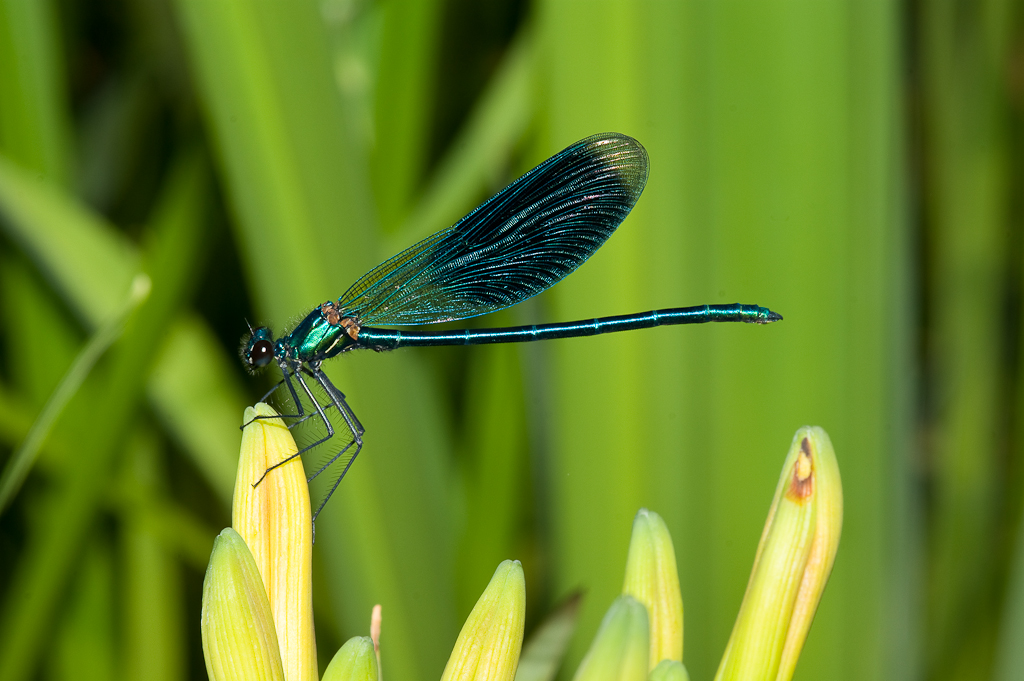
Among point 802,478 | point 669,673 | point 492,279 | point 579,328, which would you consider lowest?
point 669,673

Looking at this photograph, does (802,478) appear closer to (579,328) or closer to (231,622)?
(231,622)

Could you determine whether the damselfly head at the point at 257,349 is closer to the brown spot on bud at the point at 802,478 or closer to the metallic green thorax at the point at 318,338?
the metallic green thorax at the point at 318,338

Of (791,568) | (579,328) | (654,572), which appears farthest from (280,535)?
(579,328)

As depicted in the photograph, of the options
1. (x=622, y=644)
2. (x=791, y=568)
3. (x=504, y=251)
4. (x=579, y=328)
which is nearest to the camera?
(x=622, y=644)

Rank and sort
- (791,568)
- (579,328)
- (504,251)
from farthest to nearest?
(504,251), (579,328), (791,568)

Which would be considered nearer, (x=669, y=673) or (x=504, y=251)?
(x=669, y=673)

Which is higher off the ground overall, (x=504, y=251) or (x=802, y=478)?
(x=504, y=251)
